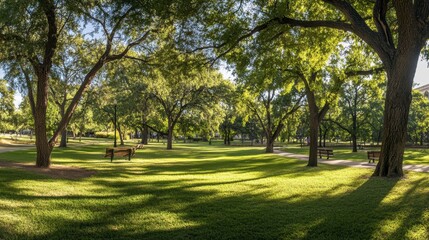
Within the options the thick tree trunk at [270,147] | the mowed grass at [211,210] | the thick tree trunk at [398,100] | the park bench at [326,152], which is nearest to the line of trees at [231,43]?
the thick tree trunk at [398,100]

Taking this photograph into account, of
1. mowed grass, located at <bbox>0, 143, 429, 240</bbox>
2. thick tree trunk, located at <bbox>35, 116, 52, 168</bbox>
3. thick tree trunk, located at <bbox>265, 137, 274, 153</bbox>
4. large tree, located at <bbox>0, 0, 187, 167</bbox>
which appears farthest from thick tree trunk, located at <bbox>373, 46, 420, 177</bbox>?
thick tree trunk, located at <bbox>265, 137, 274, 153</bbox>

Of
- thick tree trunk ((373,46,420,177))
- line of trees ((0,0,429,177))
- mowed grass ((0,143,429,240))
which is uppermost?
line of trees ((0,0,429,177))

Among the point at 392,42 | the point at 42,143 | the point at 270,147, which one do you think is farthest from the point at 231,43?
the point at 270,147

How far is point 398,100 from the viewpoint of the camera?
1055 centimetres

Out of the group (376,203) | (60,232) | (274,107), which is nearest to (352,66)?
(376,203)

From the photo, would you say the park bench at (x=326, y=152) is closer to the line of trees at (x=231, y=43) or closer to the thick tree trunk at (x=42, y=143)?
the line of trees at (x=231, y=43)

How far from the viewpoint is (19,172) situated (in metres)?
12.4

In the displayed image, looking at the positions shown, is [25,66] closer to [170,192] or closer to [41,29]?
[41,29]

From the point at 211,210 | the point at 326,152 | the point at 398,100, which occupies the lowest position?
the point at 211,210

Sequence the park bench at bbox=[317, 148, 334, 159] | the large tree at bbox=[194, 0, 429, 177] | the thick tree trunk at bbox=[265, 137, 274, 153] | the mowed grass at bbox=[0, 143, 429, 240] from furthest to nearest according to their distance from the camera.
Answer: the thick tree trunk at bbox=[265, 137, 274, 153]
the park bench at bbox=[317, 148, 334, 159]
the large tree at bbox=[194, 0, 429, 177]
the mowed grass at bbox=[0, 143, 429, 240]

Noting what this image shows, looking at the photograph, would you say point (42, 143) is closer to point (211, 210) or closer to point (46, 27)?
point (46, 27)

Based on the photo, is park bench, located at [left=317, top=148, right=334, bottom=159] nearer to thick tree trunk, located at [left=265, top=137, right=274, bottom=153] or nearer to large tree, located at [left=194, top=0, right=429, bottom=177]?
thick tree trunk, located at [left=265, top=137, right=274, bottom=153]

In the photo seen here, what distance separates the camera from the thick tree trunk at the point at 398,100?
10359 millimetres

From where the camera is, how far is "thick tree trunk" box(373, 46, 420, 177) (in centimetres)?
1036
